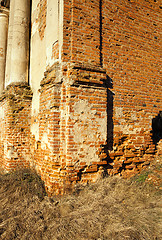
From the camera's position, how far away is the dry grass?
247 cm

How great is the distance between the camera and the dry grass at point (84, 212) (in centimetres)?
247

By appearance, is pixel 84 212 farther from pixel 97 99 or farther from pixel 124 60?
pixel 124 60

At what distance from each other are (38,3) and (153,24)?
10.6 ft

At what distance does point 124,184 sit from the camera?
12.9ft

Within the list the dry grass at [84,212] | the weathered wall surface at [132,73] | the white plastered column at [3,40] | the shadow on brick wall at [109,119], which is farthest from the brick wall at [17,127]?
the weathered wall surface at [132,73]

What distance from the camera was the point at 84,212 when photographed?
290cm

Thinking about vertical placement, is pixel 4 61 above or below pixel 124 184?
above

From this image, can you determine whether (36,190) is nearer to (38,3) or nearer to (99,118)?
(99,118)

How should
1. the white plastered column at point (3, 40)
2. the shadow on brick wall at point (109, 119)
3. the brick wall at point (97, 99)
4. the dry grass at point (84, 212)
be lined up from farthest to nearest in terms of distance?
the white plastered column at point (3, 40) < the shadow on brick wall at point (109, 119) < the brick wall at point (97, 99) < the dry grass at point (84, 212)

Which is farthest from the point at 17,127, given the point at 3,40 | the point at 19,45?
the point at 3,40

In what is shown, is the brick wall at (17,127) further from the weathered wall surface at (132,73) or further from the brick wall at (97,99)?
the weathered wall surface at (132,73)

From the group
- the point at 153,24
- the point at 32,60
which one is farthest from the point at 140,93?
the point at 32,60

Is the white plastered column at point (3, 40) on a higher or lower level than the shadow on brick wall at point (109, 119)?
higher

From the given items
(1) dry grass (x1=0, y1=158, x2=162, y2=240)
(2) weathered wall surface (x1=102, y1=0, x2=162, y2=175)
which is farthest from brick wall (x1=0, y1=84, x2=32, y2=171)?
(2) weathered wall surface (x1=102, y1=0, x2=162, y2=175)
